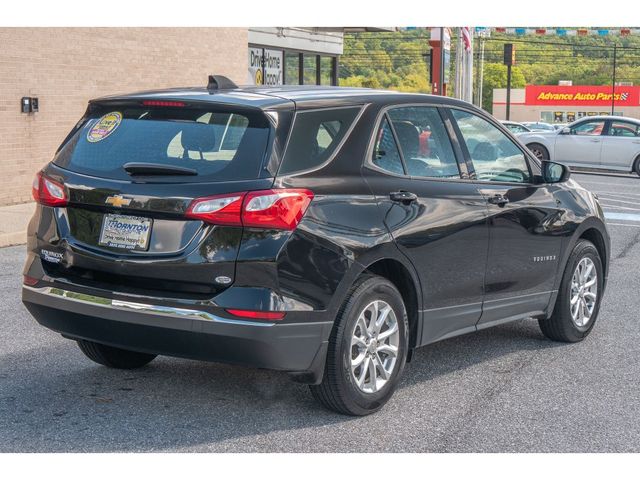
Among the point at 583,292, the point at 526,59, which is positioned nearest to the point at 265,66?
the point at 583,292

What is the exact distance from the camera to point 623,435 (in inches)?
205

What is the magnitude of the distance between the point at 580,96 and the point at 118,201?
124m

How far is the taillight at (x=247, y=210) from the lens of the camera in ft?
16.2

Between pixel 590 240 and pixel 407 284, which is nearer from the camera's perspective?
pixel 407 284

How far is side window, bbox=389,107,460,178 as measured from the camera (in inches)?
235

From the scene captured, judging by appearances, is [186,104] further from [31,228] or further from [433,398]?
[433,398]

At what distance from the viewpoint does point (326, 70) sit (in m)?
33.3

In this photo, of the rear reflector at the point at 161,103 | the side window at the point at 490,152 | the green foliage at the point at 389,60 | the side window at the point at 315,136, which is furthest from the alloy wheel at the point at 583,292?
the green foliage at the point at 389,60

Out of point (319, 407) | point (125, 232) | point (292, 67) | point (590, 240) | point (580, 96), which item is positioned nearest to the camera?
point (125, 232)

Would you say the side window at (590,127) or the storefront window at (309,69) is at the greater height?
the storefront window at (309,69)

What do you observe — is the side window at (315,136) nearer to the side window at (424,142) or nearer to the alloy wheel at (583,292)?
the side window at (424,142)

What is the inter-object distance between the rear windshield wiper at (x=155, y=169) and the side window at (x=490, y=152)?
2.08 metres

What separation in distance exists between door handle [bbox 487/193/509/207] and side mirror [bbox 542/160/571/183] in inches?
23.3

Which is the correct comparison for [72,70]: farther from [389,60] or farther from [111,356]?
[389,60]
